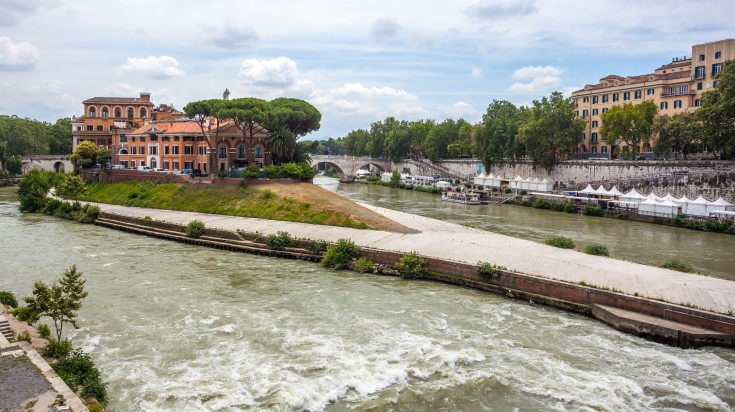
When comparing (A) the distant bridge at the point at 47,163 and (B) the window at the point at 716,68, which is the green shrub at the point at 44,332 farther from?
(A) the distant bridge at the point at 47,163

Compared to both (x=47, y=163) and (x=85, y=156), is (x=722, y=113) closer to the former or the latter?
(x=85, y=156)

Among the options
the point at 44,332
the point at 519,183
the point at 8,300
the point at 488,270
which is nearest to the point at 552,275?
the point at 488,270

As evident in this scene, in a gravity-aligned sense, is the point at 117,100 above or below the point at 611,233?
above

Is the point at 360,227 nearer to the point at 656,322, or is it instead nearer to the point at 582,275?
the point at 582,275

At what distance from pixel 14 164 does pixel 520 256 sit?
86145 mm

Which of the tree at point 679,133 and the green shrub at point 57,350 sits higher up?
the tree at point 679,133

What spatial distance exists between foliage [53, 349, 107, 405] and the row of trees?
38.2 meters

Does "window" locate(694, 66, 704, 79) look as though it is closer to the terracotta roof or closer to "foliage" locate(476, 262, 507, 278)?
"foliage" locate(476, 262, 507, 278)

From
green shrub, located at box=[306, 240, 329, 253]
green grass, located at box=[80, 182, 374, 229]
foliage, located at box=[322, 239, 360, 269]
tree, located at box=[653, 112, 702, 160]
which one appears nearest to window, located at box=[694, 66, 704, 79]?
tree, located at box=[653, 112, 702, 160]

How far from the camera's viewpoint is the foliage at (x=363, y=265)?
2875 centimetres

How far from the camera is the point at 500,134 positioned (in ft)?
272

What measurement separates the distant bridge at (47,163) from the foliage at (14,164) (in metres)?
2.76

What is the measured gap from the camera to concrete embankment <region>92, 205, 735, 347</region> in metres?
19.5

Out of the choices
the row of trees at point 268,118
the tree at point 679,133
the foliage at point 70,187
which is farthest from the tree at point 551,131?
the foliage at point 70,187
